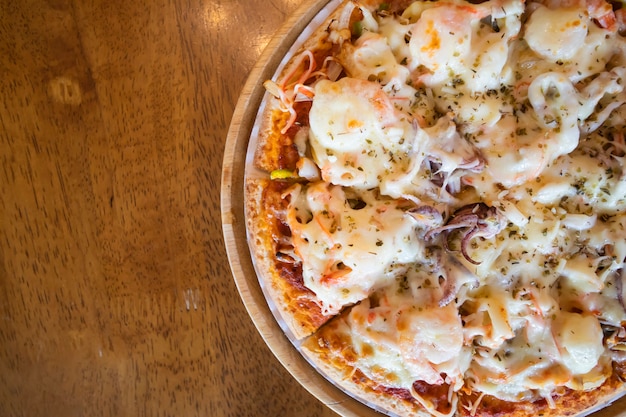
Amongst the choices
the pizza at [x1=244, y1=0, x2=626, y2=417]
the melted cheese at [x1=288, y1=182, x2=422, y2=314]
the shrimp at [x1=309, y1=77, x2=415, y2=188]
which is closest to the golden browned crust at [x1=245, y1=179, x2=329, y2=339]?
the pizza at [x1=244, y1=0, x2=626, y2=417]

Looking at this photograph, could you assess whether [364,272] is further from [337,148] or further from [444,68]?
[444,68]

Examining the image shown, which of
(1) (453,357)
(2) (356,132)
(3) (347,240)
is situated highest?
(2) (356,132)

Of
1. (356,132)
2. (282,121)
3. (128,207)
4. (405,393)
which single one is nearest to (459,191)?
(356,132)

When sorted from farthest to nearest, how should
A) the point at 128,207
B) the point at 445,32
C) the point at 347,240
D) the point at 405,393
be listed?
the point at 128,207 < the point at 405,393 < the point at 347,240 < the point at 445,32

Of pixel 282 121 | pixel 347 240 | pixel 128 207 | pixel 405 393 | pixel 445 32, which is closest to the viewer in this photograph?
pixel 445 32

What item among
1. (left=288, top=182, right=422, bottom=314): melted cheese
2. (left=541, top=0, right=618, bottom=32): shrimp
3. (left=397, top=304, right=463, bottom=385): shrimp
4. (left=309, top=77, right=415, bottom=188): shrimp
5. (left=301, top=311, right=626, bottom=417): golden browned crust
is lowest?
(left=301, top=311, right=626, bottom=417): golden browned crust

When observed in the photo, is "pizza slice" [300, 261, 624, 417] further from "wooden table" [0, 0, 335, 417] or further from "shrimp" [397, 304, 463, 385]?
"wooden table" [0, 0, 335, 417]

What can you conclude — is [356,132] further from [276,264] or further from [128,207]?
[128,207]
